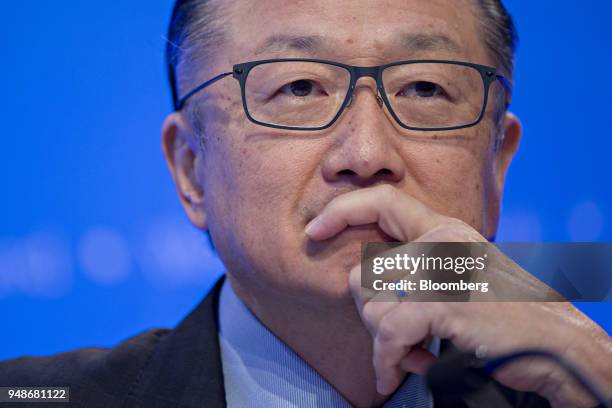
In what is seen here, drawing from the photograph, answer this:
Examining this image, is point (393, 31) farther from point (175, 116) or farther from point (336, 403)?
point (336, 403)

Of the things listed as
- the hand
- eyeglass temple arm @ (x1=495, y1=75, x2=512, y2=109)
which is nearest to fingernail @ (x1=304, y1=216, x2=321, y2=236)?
the hand

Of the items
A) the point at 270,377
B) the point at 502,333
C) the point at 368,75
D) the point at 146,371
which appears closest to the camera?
the point at 502,333

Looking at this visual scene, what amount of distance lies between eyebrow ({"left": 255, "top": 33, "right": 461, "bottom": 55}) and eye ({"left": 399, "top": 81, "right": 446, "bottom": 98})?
81 mm

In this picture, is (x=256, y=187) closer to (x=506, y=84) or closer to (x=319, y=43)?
(x=319, y=43)

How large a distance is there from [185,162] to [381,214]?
0.78 meters

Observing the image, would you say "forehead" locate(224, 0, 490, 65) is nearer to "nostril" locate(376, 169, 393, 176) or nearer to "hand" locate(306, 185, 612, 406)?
"nostril" locate(376, 169, 393, 176)

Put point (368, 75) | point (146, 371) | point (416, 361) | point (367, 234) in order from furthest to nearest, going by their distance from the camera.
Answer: point (146, 371)
point (368, 75)
point (367, 234)
point (416, 361)

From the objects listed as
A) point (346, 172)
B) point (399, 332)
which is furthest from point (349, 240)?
point (399, 332)

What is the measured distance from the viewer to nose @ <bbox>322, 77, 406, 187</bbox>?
1.51 m

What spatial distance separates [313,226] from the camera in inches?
59.6

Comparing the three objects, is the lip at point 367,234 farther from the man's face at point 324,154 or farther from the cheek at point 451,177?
the cheek at point 451,177

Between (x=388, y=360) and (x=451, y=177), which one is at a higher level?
(x=451, y=177)

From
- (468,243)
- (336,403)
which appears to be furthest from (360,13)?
(336,403)

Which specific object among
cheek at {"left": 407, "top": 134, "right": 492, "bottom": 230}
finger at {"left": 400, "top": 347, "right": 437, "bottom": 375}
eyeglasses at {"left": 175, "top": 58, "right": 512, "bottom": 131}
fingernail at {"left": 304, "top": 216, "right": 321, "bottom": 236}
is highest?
eyeglasses at {"left": 175, "top": 58, "right": 512, "bottom": 131}
